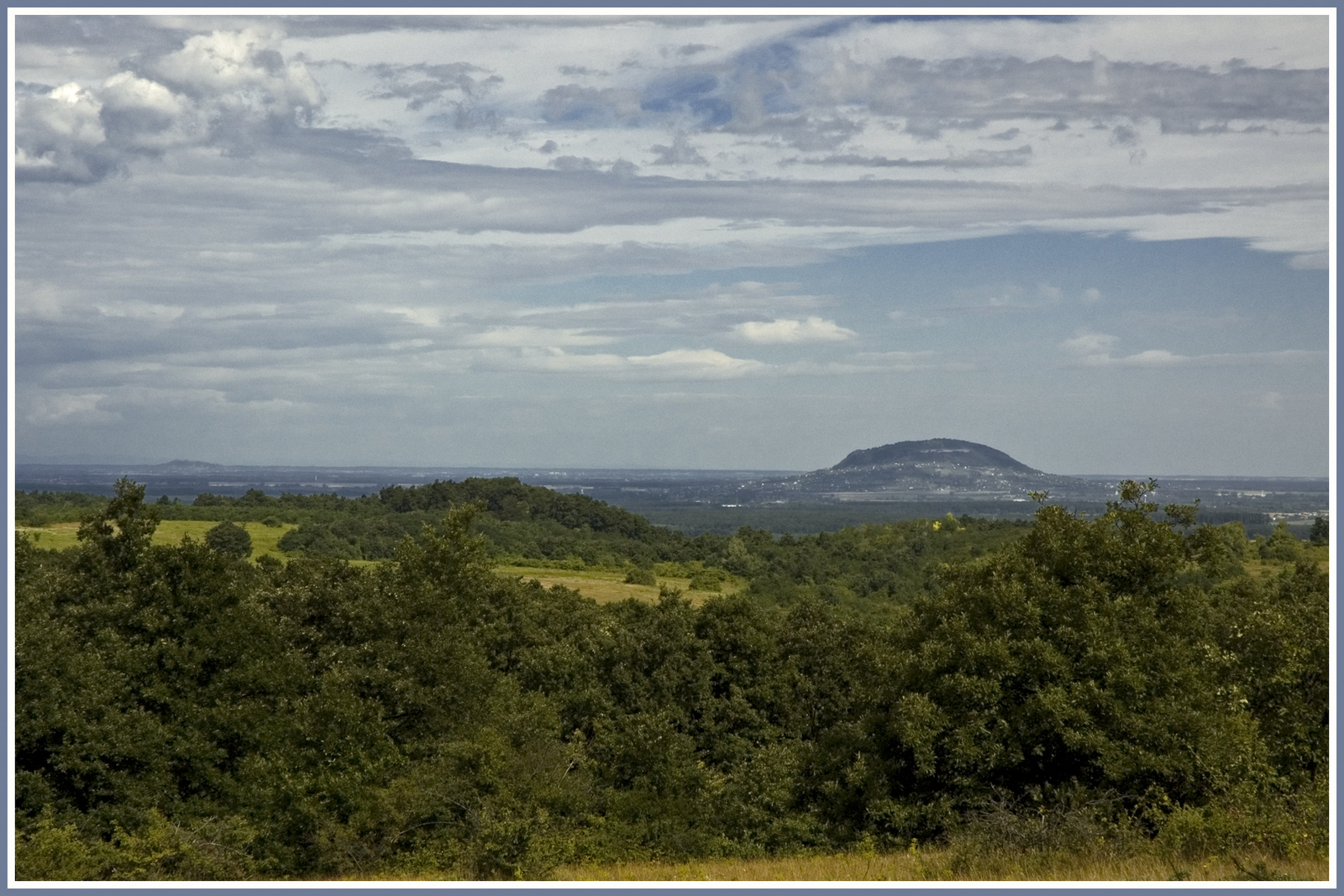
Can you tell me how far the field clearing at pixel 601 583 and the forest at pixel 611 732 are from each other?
4236cm

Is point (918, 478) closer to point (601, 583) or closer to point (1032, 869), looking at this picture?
point (601, 583)

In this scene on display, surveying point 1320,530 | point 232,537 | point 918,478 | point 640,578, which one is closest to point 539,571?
point 640,578

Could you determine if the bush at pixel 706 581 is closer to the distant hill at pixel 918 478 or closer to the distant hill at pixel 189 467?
the distant hill at pixel 918 478

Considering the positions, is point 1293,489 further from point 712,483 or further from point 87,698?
point 712,483

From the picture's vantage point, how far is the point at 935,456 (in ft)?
329

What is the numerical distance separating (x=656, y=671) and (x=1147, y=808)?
1830 cm

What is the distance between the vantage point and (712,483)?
136m

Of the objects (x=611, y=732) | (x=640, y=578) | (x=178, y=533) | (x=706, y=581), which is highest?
(x=178, y=533)

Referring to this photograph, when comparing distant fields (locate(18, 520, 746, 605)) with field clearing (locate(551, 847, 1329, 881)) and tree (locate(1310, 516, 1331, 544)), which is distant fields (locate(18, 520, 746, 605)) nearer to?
tree (locate(1310, 516, 1331, 544))

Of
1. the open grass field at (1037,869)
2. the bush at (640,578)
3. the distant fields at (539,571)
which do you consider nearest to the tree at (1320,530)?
the open grass field at (1037,869)

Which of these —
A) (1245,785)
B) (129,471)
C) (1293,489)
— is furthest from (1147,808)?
(129,471)

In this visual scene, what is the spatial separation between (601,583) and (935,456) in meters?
34.3

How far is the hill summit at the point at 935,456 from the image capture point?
72600 millimetres

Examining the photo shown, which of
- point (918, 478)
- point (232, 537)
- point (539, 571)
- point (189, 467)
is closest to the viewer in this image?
point (189, 467)
